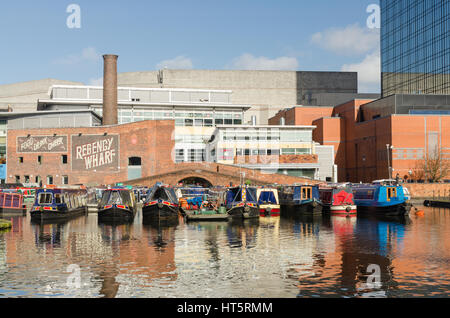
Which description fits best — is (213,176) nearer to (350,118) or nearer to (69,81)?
(350,118)

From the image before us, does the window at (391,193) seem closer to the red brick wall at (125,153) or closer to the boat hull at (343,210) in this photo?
the boat hull at (343,210)

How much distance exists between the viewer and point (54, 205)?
5075 centimetres

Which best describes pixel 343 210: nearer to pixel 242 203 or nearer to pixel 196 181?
pixel 242 203

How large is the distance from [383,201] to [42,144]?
5638 centimetres

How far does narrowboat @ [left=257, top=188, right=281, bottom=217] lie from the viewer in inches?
2269

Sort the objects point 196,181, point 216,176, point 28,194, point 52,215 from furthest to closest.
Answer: point 196,181 → point 216,176 → point 28,194 → point 52,215

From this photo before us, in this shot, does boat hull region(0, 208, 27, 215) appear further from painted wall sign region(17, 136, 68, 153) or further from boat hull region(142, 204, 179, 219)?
painted wall sign region(17, 136, 68, 153)

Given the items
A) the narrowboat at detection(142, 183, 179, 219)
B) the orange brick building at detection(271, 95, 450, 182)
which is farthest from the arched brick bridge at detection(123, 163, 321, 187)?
the narrowboat at detection(142, 183, 179, 219)

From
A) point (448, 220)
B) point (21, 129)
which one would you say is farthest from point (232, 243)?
point (21, 129)

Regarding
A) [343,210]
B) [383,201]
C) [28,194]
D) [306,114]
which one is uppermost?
[306,114]

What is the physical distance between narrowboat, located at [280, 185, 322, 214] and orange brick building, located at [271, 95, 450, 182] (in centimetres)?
2815

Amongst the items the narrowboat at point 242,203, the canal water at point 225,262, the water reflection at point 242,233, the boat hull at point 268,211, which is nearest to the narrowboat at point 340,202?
the boat hull at point 268,211

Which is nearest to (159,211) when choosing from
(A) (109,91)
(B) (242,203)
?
(B) (242,203)

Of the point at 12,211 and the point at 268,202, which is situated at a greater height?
the point at 268,202
